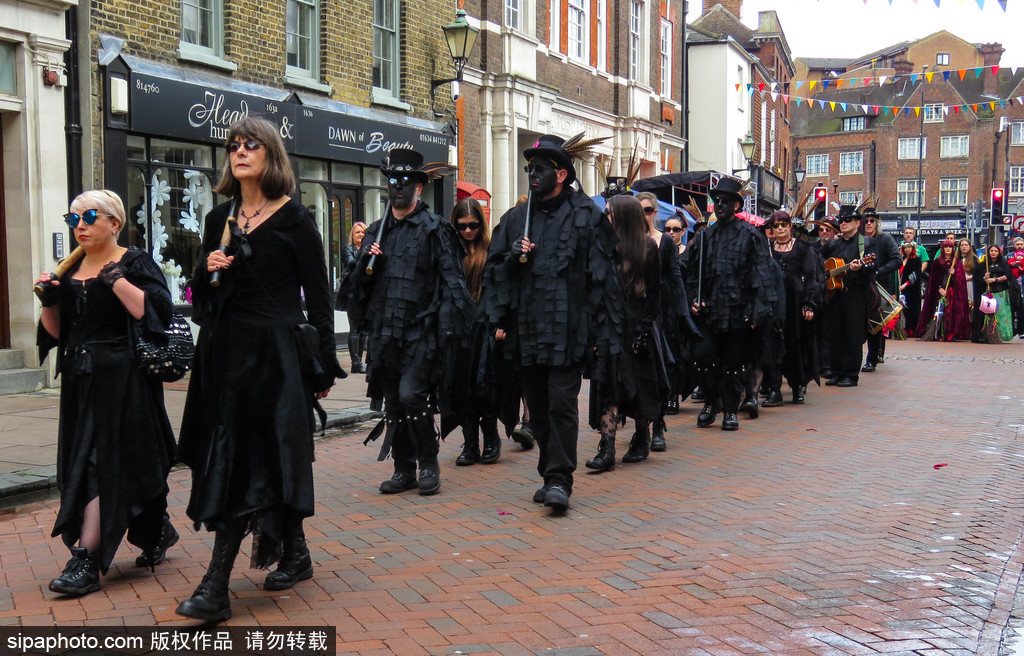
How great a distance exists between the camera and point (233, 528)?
14.2ft

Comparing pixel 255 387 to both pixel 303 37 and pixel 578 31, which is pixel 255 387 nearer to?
pixel 303 37

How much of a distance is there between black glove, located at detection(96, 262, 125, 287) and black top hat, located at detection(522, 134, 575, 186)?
2434 mm

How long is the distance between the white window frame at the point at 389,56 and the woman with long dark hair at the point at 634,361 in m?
10.9

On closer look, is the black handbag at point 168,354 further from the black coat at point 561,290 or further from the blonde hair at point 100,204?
the black coat at point 561,290

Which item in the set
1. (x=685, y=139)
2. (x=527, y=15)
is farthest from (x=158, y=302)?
(x=685, y=139)

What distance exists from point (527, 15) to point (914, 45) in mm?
66142

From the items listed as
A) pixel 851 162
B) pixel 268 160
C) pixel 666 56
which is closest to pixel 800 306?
pixel 268 160

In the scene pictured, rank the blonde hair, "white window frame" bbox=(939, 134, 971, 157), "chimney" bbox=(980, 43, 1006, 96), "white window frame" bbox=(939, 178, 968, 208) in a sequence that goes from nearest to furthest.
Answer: the blonde hair → "chimney" bbox=(980, 43, 1006, 96) → "white window frame" bbox=(939, 134, 971, 157) → "white window frame" bbox=(939, 178, 968, 208)

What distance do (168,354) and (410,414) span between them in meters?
2.17

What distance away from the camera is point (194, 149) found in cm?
1421

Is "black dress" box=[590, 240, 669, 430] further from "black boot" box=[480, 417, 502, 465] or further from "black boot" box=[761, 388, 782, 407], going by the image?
"black boot" box=[761, 388, 782, 407]

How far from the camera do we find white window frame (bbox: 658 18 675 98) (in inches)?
1230

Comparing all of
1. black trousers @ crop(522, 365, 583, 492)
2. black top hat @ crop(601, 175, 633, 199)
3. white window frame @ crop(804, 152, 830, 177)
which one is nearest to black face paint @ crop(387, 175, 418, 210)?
black trousers @ crop(522, 365, 583, 492)

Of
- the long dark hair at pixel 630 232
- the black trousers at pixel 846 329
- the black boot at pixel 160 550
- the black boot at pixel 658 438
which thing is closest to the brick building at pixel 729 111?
the black trousers at pixel 846 329
